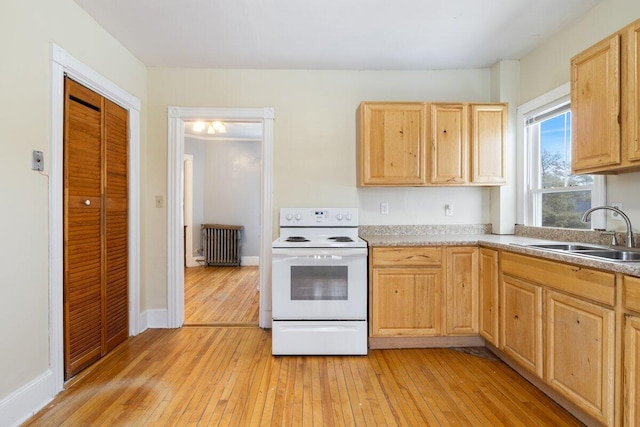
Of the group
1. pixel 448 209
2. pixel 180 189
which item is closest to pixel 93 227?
pixel 180 189

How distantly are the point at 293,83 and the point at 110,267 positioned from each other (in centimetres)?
224

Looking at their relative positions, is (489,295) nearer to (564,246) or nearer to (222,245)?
(564,246)

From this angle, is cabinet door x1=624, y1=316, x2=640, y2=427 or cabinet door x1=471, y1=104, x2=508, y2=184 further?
cabinet door x1=471, y1=104, x2=508, y2=184

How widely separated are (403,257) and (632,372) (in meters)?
1.37

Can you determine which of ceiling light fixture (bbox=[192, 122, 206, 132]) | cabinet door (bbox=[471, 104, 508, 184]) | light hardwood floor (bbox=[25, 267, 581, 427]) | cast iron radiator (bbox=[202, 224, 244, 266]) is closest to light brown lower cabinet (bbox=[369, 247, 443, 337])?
light hardwood floor (bbox=[25, 267, 581, 427])

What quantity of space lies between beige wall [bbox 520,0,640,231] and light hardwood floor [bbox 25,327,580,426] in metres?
1.33

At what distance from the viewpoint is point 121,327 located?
2.69m

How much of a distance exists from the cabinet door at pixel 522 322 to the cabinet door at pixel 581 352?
0.07 m

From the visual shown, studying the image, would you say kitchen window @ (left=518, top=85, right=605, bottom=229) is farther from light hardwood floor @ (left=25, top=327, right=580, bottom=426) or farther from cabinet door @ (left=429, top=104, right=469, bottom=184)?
light hardwood floor @ (left=25, top=327, right=580, bottom=426)

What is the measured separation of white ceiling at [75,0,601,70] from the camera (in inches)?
84.0

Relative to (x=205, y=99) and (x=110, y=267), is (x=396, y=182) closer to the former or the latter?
(x=205, y=99)

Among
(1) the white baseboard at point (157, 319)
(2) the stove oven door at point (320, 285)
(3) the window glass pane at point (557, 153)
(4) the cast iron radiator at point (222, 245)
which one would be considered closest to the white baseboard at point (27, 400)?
(1) the white baseboard at point (157, 319)

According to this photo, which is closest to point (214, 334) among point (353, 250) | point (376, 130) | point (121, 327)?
point (121, 327)

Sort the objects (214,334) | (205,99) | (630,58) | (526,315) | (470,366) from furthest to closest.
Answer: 1. (205,99)
2. (214,334)
3. (470,366)
4. (526,315)
5. (630,58)
